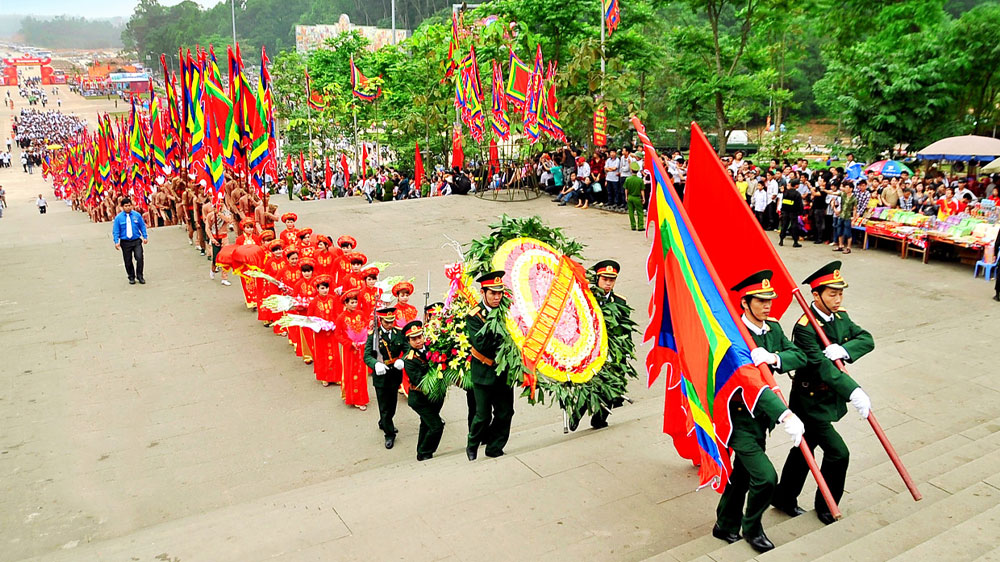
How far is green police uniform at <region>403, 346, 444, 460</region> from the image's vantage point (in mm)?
6918

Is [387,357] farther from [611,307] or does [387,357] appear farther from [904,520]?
[904,520]

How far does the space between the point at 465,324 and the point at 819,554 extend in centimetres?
311

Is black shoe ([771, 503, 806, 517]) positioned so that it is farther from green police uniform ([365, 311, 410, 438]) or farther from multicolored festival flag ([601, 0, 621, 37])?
multicolored festival flag ([601, 0, 621, 37])

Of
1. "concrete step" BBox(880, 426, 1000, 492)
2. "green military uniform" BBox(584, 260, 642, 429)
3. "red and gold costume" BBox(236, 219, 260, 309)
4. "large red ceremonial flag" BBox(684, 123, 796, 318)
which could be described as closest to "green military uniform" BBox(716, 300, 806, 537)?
"large red ceremonial flag" BBox(684, 123, 796, 318)

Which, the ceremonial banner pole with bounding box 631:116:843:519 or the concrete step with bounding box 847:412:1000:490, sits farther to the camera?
the concrete step with bounding box 847:412:1000:490

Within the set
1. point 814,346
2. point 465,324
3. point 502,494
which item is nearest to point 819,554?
point 814,346

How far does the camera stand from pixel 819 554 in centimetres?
439

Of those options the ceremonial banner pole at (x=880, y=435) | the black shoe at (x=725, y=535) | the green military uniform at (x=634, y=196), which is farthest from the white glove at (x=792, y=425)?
the green military uniform at (x=634, y=196)

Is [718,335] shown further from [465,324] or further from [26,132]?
[26,132]

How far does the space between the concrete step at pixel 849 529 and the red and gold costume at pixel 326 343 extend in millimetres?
5720

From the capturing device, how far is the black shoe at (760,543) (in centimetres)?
476

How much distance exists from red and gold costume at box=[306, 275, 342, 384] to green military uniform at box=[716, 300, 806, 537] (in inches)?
204

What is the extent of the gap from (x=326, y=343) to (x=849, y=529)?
20.0 feet

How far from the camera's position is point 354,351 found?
8.57 m
